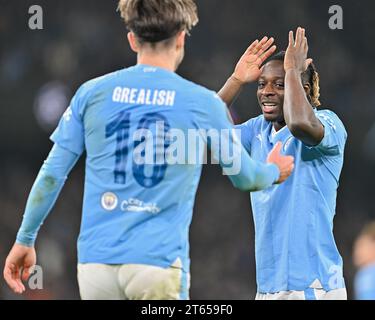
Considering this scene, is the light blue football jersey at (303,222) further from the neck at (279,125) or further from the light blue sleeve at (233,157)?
the light blue sleeve at (233,157)

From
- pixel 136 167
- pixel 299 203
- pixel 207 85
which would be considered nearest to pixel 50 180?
pixel 136 167

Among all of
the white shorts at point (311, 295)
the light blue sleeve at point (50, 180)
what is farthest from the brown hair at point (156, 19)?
the white shorts at point (311, 295)

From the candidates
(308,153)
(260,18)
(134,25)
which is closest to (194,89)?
(134,25)

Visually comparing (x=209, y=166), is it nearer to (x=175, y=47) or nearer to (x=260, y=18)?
(x=260, y=18)

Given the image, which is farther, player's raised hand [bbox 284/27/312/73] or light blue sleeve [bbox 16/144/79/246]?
player's raised hand [bbox 284/27/312/73]

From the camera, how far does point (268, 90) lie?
17.4 ft

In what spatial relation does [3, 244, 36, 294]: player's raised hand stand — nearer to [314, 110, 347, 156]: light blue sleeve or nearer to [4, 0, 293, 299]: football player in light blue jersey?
[4, 0, 293, 299]: football player in light blue jersey

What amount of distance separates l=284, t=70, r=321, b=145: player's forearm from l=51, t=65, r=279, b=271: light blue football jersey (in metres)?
1.02

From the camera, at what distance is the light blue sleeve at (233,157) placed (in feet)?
12.5

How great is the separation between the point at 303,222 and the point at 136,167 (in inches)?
Result: 62.7

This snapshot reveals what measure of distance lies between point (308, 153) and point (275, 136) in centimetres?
27

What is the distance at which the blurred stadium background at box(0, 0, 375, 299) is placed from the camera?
981 cm

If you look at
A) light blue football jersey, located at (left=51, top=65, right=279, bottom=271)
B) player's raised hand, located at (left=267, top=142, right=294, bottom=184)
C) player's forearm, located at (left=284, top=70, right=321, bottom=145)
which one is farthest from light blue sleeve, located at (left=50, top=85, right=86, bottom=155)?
player's forearm, located at (left=284, top=70, right=321, bottom=145)

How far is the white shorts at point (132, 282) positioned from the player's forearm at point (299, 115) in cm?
140
